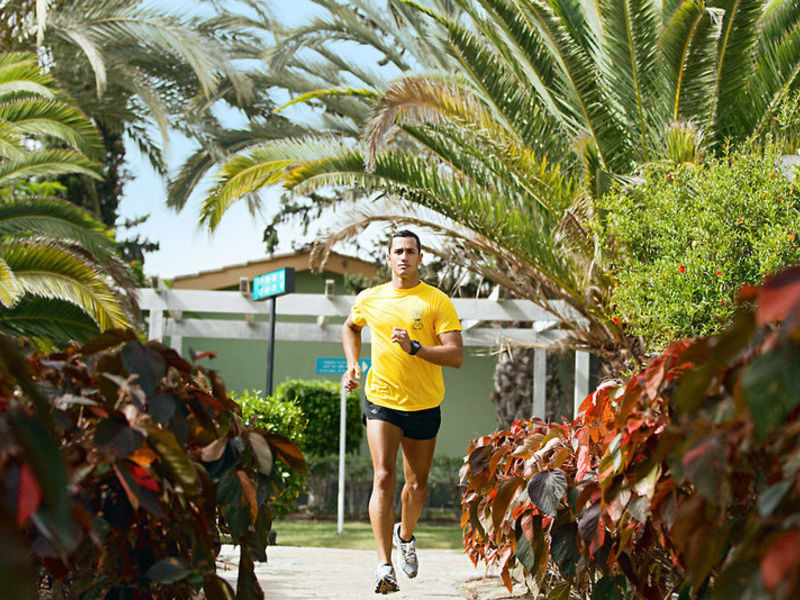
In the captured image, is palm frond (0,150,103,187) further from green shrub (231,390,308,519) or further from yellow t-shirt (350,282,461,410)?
yellow t-shirt (350,282,461,410)

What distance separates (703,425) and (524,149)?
820 cm

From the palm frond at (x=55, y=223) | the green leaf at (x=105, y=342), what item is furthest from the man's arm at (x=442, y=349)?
the palm frond at (x=55, y=223)

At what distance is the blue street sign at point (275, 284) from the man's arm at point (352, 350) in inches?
140

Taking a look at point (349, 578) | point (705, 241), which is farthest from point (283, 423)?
point (705, 241)

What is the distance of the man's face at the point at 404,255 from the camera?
554 centimetres

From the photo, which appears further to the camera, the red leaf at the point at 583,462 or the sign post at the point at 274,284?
the sign post at the point at 274,284

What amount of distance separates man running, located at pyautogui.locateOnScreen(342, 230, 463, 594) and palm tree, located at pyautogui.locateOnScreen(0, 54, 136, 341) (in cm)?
519

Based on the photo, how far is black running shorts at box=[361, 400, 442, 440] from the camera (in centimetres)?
526

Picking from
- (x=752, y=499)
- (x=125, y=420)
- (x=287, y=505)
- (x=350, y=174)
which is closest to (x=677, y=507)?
(x=752, y=499)

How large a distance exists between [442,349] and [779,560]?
4176 mm

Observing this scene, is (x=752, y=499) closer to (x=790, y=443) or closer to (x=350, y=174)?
(x=790, y=443)

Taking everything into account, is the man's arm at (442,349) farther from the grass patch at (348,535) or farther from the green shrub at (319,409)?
the green shrub at (319,409)

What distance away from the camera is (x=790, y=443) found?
1.25 metres

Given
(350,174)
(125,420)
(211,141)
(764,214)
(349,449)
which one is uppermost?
(211,141)
